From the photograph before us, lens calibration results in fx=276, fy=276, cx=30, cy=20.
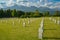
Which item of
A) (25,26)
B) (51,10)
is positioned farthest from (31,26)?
(51,10)

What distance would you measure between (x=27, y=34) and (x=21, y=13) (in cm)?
32

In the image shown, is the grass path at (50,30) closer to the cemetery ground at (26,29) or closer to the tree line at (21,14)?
the cemetery ground at (26,29)

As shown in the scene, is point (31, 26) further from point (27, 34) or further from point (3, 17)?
point (3, 17)

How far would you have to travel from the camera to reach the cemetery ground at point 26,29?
403cm

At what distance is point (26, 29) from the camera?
4074 mm

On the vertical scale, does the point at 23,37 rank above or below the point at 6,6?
below

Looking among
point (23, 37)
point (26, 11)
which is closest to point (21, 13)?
point (26, 11)

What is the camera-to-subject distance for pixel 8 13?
411 cm

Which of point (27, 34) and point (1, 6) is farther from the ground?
point (1, 6)

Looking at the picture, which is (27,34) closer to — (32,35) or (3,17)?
(32,35)

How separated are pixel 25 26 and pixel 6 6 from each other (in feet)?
1.35

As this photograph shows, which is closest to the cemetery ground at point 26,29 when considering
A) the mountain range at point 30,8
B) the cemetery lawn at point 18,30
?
the cemetery lawn at point 18,30

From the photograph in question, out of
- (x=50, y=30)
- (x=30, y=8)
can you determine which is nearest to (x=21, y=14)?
(x=30, y=8)

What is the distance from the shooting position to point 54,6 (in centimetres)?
407
